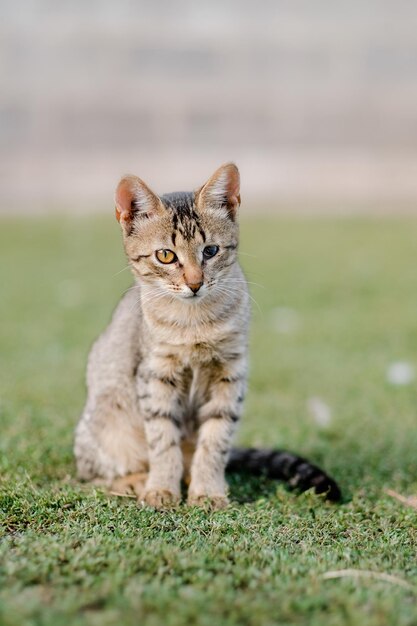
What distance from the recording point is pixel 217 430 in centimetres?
342

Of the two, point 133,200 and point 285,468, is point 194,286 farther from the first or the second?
point 285,468

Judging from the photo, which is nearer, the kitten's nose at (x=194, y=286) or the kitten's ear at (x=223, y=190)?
the kitten's nose at (x=194, y=286)

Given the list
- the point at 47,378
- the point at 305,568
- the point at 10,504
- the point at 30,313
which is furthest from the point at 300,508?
the point at 30,313

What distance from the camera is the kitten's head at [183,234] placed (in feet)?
10.8

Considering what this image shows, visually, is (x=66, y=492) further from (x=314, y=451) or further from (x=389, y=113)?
(x=389, y=113)

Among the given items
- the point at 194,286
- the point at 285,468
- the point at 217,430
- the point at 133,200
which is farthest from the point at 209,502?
the point at 133,200

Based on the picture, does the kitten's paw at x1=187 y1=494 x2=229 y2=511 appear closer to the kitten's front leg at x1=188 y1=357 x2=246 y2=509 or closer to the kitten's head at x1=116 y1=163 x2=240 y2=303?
the kitten's front leg at x1=188 y1=357 x2=246 y2=509

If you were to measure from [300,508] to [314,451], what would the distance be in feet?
3.16

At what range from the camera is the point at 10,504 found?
3.00m

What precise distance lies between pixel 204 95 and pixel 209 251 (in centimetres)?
1655

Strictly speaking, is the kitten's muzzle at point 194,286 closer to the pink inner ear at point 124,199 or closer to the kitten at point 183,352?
the kitten at point 183,352

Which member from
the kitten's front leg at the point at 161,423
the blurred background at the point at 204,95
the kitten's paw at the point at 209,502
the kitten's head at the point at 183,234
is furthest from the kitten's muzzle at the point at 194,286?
the blurred background at the point at 204,95

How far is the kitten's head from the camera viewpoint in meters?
3.29

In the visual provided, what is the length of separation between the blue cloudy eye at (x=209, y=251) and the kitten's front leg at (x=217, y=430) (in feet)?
1.53
